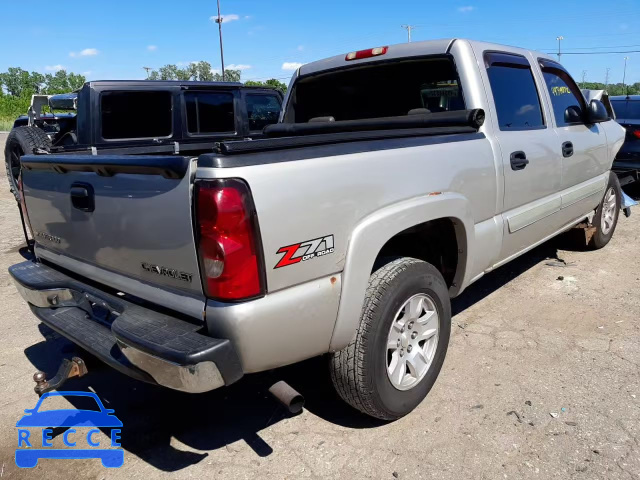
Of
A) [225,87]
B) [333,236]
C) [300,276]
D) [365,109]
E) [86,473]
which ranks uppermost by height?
[225,87]

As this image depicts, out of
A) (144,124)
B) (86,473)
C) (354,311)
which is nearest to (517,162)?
(354,311)

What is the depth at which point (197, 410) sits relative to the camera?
3057mm

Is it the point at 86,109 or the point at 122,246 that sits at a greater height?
the point at 86,109

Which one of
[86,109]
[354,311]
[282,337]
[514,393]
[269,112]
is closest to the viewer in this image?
[282,337]

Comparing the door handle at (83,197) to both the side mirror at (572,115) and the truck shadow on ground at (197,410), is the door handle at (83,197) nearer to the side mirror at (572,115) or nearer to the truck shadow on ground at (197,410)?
the truck shadow on ground at (197,410)

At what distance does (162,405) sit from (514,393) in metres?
2.12

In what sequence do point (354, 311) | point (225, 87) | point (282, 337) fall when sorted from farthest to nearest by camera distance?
point (225, 87) < point (354, 311) < point (282, 337)

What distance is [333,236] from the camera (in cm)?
226

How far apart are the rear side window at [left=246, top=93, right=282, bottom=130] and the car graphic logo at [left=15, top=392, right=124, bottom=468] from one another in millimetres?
5255

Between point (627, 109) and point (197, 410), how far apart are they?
9.10 metres

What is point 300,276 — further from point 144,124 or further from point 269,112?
point 269,112

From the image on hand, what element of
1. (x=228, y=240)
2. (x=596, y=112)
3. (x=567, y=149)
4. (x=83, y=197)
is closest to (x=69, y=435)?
(x=83, y=197)

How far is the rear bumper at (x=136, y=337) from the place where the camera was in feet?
6.49

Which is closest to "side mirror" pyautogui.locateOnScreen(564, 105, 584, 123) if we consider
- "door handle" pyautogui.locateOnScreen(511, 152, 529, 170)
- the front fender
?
"door handle" pyautogui.locateOnScreen(511, 152, 529, 170)
